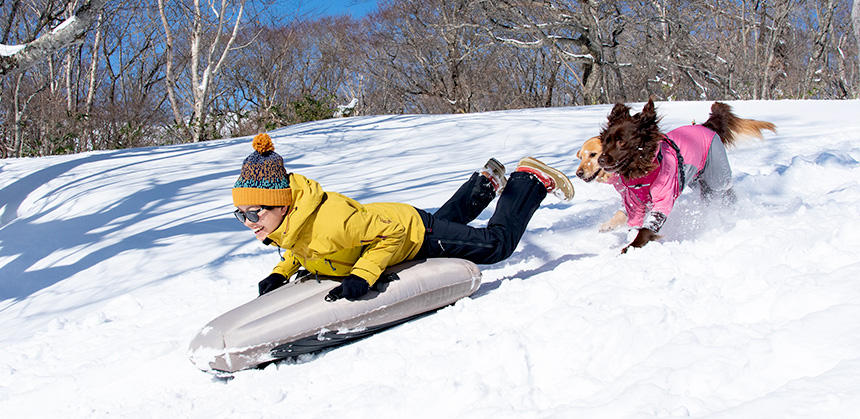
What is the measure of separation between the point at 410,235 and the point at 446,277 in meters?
0.29

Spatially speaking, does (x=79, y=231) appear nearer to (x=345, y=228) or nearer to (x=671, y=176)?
(x=345, y=228)

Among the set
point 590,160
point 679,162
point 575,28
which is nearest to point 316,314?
point 590,160

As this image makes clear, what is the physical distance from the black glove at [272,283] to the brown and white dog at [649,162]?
6.09 ft

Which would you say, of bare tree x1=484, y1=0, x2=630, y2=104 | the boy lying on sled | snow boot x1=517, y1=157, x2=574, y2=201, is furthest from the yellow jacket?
bare tree x1=484, y1=0, x2=630, y2=104

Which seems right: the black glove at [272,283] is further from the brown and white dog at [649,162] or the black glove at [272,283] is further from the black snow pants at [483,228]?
the brown and white dog at [649,162]

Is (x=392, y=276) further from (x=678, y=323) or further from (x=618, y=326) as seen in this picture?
(x=678, y=323)

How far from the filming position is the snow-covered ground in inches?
67.0

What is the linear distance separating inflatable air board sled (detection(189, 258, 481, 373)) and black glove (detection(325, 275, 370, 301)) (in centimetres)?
6

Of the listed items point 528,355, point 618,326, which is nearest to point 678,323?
point 618,326

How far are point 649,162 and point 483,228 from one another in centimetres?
100

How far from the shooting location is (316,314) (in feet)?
8.46

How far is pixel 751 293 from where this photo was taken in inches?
87.2

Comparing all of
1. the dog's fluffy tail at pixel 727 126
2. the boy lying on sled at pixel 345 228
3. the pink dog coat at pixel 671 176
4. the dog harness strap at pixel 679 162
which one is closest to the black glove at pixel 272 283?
the boy lying on sled at pixel 345 228

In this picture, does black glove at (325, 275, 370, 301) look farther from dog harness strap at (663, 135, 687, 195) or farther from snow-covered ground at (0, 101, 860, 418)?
dog harness strap at (663, 135, 687, 195)
